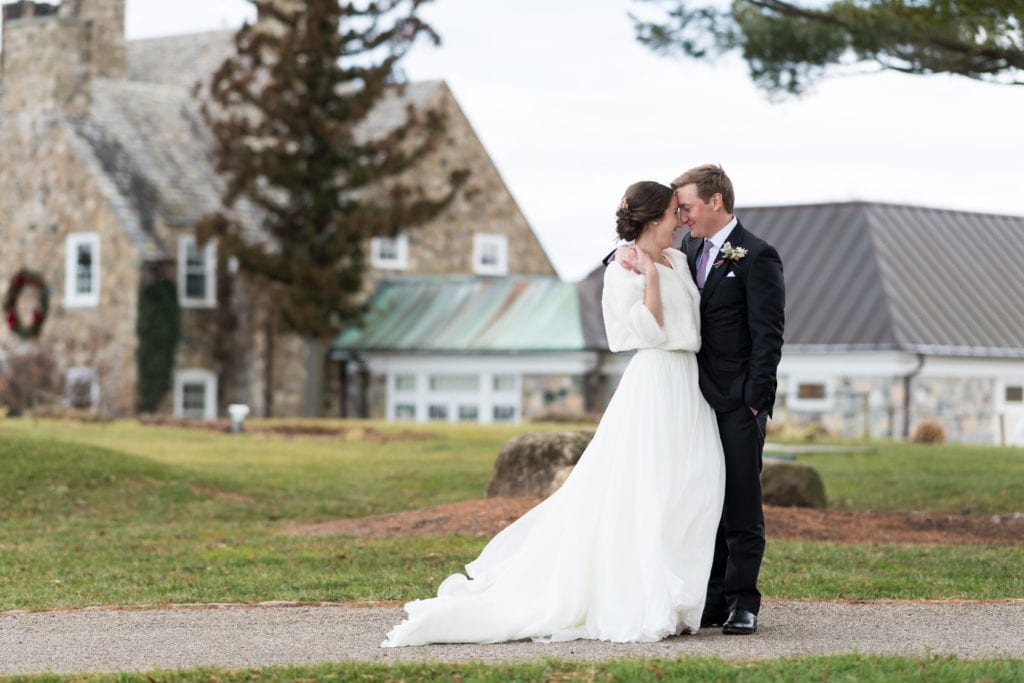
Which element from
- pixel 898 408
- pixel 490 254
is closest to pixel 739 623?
pixel 898 408

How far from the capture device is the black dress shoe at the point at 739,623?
8.42 meters

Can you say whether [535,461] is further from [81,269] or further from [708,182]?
[81,269]

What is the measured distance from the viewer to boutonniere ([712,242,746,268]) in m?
8.43

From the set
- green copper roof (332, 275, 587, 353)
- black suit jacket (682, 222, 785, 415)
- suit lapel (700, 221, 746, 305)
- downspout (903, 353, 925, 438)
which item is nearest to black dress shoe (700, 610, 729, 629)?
black suit jacket (682, 222, 785, 415)

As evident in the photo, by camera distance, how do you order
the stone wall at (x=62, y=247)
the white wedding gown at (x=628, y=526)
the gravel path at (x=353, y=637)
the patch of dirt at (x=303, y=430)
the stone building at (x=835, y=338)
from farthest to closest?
the stone wall at (x=62, y=247)
the stone building at (x=835, y=338)
the patch of dirt at (x=303, y=430)
the white wedding gown at (x=628, y=526)
the gravel path at (x=353, y=637)

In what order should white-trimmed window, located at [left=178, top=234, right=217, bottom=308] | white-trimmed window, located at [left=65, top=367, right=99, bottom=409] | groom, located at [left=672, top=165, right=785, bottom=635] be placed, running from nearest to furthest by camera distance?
groom, located at [left=672, top=165, right=785, bottom=635] → white-trimmed window, located at [left=65, top=367, right=99, bottom=409] → white-trimmed window, located at [left=178, top=234, right=217, bottom=308]

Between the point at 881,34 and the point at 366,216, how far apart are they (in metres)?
20.7

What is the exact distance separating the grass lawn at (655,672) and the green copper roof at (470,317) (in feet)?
96.1

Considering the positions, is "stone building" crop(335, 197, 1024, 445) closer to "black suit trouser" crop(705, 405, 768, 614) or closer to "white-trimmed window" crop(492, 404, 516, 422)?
"white-trimmed window" crop(492, 404, 516, 422)

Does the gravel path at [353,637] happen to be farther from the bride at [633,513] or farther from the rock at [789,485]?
the rock at [789,485]

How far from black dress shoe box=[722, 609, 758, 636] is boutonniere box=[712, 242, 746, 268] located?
5.43 ft

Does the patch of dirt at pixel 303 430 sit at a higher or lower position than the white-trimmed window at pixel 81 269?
lower

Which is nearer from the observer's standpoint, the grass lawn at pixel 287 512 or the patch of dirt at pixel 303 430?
the grass lawn at pixel 287 512

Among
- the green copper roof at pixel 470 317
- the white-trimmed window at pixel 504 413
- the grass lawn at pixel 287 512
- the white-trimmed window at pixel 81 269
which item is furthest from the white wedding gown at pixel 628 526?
the white-trimmed window at pixel 81 269
